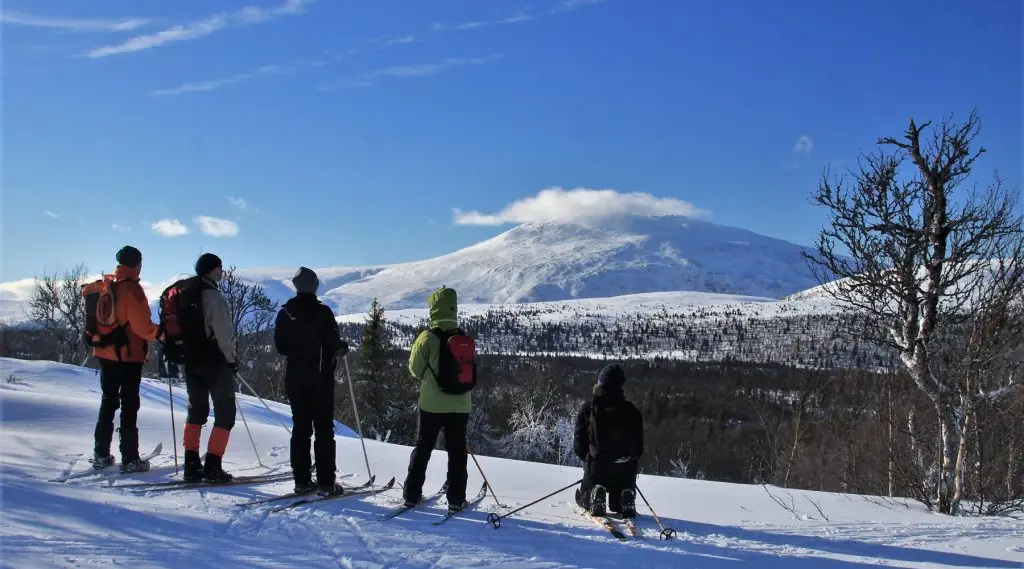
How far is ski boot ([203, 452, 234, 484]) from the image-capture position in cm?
602

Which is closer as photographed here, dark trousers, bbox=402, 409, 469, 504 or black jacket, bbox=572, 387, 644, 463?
dark trousers, bbox=402, 409, 469, 504

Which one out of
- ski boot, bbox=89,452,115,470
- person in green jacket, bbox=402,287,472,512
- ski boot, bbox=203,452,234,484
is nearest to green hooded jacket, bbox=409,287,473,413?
person in green jacket, bbox=402,287,472,512

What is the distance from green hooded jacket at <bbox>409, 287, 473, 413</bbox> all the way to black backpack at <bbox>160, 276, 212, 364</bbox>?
6.33 ft

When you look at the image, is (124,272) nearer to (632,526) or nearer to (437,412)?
(437,412)

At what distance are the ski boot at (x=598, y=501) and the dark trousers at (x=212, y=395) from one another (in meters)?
3.28

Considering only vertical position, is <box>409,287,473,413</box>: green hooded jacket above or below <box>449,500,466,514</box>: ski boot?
above

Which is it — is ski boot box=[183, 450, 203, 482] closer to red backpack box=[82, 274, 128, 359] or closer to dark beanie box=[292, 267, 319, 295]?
red backpack box=[82, 274, 128, 359]

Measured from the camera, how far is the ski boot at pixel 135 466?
6.38 metres

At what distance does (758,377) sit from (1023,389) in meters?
115

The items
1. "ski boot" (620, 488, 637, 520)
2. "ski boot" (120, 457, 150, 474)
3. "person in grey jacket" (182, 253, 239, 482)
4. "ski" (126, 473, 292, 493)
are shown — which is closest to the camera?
"ski" (126, 473, 292, 493)

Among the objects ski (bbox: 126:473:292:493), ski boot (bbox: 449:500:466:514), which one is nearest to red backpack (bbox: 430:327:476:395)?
ski boot (bbox: 449:500:466:514)

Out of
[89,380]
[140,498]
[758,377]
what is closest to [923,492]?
[140,498]

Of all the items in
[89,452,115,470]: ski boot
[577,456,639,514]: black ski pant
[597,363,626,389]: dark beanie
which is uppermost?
[597,363,626,389]: dark beanie

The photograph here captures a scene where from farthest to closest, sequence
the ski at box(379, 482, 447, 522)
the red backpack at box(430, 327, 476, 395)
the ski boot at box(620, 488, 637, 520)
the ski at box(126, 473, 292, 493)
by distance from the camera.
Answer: the ski boot at box(620, 488, 637, 520)
the ski at box(126, 473, 292, 493)
the red backpack at box(430, 327, 476, 395)
the ski at box(379, 482, 447, 522)
